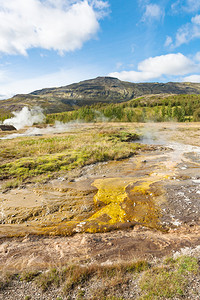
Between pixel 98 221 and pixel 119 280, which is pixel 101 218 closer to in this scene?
pixel 98 221

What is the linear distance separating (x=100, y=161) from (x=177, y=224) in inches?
477

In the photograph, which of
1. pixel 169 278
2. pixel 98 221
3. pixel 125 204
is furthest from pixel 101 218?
pixel 169 278

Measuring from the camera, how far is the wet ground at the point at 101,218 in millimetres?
5914

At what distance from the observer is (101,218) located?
323 inches

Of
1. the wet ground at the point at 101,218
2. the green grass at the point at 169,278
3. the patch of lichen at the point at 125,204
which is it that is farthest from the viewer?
the patch of lichen at the point at 125,204

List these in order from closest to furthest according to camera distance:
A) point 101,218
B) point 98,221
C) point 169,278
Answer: point 169,278 → point 98,221 → point 101,218

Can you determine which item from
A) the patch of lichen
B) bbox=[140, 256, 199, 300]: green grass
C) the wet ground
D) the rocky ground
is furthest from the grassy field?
the patch of lichen

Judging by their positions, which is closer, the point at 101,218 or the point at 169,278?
the point at 169,278

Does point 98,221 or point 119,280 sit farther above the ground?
point 119,280

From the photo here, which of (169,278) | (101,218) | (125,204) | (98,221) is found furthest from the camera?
(125,204)

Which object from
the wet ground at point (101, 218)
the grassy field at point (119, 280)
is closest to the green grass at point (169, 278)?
the grassy field at point (119, 280)

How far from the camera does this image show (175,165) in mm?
15844

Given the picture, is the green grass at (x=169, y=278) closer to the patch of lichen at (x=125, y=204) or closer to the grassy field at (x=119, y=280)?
the grassy field at (x=119, y=280)

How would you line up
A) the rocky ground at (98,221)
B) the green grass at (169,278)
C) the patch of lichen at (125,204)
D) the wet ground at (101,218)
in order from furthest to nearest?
1. the patch of lichen at (125,204)
2. the wet ground at (101,218)
3. the rocky ground at (98,221)
4. the green grass at (169,278)
